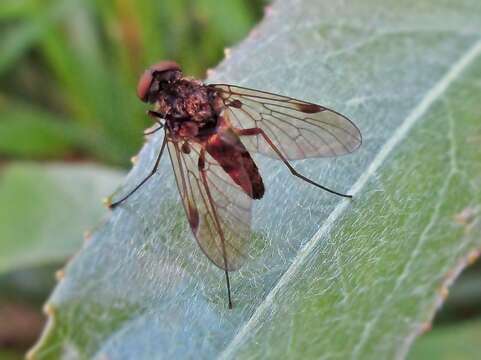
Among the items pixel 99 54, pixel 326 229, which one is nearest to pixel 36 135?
pixel 99 54

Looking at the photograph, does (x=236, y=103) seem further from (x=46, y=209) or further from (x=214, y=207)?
(x=46, y=209)

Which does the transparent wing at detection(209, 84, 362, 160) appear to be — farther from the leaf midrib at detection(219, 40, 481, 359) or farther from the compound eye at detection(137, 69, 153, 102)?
the compound eye at detection(137, 69, 153, 102)

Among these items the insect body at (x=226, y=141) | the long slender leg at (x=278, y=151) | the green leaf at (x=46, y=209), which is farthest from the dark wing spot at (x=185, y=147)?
the green leaf at (x=46, y=209)

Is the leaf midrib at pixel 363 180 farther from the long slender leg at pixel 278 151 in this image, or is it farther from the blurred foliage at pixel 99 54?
the blurred foliage at pixel 99 54

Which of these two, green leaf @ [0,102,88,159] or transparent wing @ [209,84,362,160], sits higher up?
green leaf @ [0,102,88,159]

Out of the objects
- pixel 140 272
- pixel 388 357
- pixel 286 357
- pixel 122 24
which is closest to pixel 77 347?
pixel 140 272

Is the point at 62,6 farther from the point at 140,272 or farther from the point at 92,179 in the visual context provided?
the point at 140,272

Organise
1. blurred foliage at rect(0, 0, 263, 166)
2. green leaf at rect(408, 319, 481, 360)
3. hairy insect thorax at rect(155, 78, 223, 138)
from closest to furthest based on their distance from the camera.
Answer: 1. hairy insect thorax at rect(155, 78, 223, 138)
2. green leaf at rect(408, 319, 481, 360)
3. blurred foliage at rect(0, 0, 263, 166)

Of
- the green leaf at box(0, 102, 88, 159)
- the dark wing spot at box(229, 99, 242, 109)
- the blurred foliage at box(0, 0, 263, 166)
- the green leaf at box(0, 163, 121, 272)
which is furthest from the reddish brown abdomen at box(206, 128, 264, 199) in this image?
the green leaf at box(0, 102, 88, 159)
